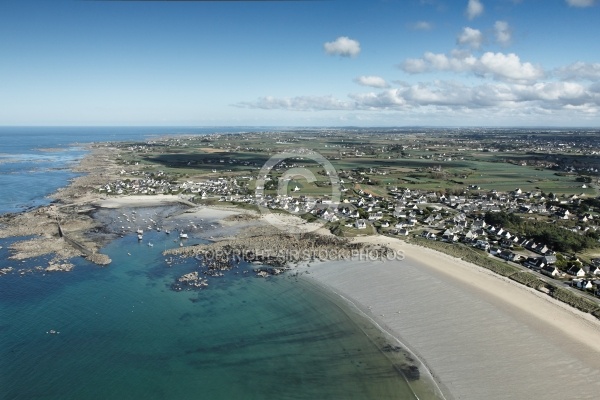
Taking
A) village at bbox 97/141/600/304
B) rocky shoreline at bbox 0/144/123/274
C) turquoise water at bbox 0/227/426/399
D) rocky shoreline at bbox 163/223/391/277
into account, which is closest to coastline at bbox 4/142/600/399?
rocky shoreline at bbox 0/144/123/274

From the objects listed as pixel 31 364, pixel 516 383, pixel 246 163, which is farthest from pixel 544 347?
pixel 246 163

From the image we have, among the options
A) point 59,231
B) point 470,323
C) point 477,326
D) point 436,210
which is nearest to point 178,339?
point 470,323

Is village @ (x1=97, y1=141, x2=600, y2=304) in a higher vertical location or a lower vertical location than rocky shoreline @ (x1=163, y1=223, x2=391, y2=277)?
higher

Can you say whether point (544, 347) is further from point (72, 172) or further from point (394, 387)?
point (72, 172)

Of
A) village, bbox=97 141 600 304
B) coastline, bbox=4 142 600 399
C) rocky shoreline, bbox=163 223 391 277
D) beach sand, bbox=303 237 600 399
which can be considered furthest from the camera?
village, bbox=97 141 600 304

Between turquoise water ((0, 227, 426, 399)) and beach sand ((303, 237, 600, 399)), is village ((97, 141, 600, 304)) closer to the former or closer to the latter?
beach sand ((303, 237, 600, 399))

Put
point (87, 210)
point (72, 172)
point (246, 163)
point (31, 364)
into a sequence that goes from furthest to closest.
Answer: point (246, 163), point (72, 172), point (87, 210), point (31, 364)

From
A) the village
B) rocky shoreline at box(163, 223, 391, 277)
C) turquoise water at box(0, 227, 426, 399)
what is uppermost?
the village

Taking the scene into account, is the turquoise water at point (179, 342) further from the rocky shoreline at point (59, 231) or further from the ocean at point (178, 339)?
the rocky shoreline at point (59, 231)
